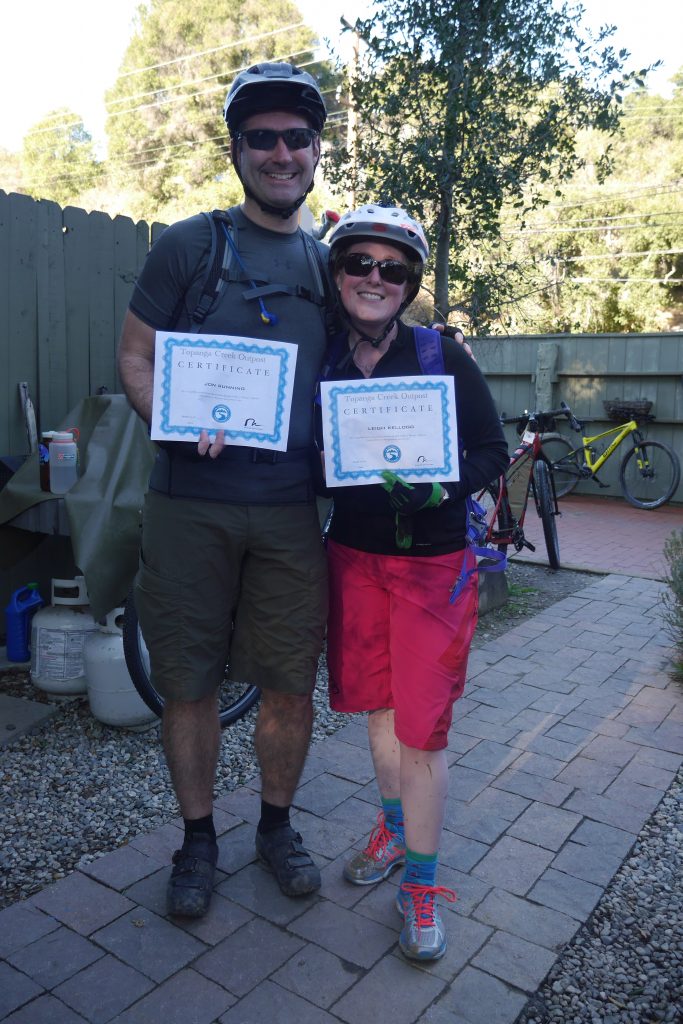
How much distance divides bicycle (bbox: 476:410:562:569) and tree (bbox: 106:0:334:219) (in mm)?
27197

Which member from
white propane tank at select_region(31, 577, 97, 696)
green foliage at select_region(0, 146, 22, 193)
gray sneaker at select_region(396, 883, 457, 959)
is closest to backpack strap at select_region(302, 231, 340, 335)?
gray sneaker at select_region(396, 883, 457, 959)

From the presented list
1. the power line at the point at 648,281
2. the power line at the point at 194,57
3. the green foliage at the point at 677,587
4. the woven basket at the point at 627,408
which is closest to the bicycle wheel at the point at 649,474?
the woven basket at the point at 627,408

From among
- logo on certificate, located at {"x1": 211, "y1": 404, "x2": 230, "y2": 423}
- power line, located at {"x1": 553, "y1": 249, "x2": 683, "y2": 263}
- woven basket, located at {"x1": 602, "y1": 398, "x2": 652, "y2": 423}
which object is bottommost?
woven basket, located at {"x1": 602, "y1": 398, "x2": 652, "y2": 423}

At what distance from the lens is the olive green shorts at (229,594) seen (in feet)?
7.80

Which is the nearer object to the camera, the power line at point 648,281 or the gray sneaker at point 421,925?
the gray sneaker at point 421,925

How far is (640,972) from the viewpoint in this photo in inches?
92.0

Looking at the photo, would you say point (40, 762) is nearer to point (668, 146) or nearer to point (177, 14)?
point (668, 146)

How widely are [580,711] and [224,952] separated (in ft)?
7.67

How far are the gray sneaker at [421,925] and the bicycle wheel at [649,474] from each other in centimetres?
896

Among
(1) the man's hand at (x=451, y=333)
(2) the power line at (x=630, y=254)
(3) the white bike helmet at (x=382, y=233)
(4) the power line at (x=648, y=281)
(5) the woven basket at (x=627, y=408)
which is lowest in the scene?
(5) the woven basket at (x=627, y=408)

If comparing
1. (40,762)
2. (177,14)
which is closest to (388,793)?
(40,762)

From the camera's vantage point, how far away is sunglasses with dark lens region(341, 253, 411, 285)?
89.3 inches

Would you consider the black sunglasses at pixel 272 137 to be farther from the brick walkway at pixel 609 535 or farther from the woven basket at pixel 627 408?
the woven basket at pixel 627 408

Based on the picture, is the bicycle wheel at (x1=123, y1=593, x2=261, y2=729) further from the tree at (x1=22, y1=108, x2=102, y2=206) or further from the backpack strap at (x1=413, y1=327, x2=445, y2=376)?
the tree at (x1=22, y1=108, x2=102, y2=206)
